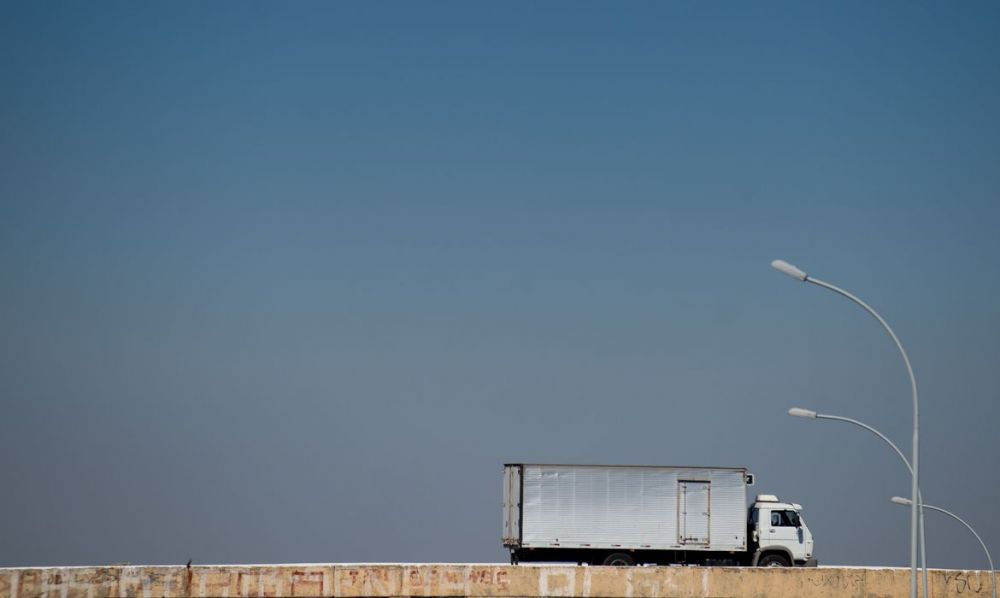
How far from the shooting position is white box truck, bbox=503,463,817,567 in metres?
46.1

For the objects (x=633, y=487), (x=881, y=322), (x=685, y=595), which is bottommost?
(x=685, y=595)

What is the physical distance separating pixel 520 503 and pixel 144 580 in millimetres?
11981

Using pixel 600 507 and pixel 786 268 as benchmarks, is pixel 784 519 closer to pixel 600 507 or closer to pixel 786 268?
pixel 600 507

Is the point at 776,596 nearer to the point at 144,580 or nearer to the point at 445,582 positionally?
the point at 445,582

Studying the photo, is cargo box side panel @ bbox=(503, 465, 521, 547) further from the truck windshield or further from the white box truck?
the truck windshield

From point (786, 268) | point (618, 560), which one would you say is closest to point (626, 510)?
point (618, 560)

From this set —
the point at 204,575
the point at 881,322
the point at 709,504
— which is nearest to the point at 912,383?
the point at 881,322

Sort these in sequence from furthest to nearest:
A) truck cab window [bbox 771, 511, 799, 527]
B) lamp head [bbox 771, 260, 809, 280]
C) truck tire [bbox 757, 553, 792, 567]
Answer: truck cab window [bbox 771, 511, 799, 527] < truck tire [bbox 757, 553, 792, 567] < lamp head [bbox 771, 260, 809, 280]

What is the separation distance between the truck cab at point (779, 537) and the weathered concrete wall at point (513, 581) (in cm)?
384

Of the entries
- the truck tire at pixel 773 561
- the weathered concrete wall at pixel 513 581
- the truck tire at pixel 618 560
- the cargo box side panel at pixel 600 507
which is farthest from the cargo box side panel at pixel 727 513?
the weathered concrete wall at pixel 513 581

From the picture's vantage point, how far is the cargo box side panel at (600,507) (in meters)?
46.1

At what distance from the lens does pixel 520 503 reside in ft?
152

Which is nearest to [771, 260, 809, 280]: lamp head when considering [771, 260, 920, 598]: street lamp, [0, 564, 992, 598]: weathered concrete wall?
[771, 260, 920, 598]: street lamp

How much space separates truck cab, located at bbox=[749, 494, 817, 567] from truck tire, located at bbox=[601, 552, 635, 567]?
13.3 ft
